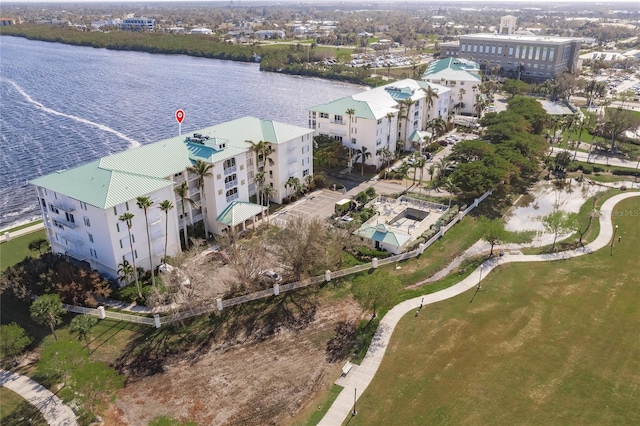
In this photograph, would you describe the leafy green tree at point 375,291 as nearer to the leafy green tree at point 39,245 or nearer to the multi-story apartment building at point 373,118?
the leafy green tree at point 39,245

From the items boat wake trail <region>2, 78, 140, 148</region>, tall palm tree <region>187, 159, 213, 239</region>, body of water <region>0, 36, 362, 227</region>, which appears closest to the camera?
tall palm tree <region>187, 159, 213, 239</region>

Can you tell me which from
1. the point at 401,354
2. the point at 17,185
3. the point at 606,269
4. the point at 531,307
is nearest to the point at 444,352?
the point at 401,354

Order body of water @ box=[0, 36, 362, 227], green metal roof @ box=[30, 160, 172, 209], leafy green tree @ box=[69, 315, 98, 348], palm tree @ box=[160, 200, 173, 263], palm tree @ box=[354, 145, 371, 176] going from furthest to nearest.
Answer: body of water @ box=[0, 36, 362, 227] → palm tree @ box=[354, 145, 371, 176] → palm tree @ box=[160, 200, 173, 263] → green metal roof @ box=[30, 160, 172, 209] → leafy green tree @ box=[69, 315, 98, 348]

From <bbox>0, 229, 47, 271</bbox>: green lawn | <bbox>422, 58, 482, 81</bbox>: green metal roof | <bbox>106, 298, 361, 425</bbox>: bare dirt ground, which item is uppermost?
<bbox>422, 58, 482, 81</bbox>: green metal roof

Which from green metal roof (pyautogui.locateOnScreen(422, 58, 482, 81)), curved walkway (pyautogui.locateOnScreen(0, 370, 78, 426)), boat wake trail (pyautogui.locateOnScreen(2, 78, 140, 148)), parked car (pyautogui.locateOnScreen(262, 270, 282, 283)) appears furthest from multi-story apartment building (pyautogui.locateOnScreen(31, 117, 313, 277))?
green metal roof (pyautogui.locateOnScreen(422, 58, 482, 81))

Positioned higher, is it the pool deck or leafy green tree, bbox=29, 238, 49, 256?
leafy green tree, bbox=29, 238, 49, 256

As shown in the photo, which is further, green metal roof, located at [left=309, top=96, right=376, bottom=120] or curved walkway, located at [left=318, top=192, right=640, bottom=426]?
green metal roof, located at [left=309, top=96, right=376, bottom=120]

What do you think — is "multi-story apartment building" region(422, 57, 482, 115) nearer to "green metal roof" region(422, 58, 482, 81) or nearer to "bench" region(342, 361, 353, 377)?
"green metal roof" region(422, 58, 482, 81)

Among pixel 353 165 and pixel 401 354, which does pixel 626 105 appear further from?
pixel 401 354
